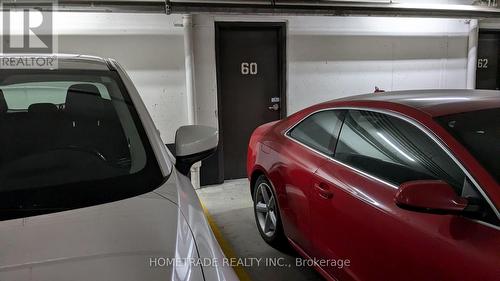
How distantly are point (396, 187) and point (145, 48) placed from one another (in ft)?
12.7

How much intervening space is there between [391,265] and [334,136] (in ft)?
3.14

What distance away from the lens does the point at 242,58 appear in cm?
554

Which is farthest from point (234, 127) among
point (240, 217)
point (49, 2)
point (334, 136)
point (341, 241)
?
point (341, 241)

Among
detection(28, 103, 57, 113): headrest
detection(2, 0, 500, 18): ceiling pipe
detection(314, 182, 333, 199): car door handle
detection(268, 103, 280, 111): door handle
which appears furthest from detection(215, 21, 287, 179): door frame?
detection(28, 103, 57, 113): headrest

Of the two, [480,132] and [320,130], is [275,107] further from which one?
[480,132]

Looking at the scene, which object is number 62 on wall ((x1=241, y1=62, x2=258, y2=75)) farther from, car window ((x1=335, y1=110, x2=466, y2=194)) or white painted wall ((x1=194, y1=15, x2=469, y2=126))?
car window ((x1=335, y1=110, x2=466, y2=194))

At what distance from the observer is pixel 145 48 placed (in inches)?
196

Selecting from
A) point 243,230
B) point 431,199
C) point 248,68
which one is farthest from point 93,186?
point 248,68

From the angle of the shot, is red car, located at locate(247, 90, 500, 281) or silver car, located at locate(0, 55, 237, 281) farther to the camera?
red car, located at locate(247, 90, 500, 281)

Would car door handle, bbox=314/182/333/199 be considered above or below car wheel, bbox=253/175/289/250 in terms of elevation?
above

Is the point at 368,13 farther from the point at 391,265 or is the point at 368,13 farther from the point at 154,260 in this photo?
the point at 154,260

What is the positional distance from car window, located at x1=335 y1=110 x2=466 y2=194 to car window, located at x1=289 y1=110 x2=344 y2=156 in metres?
0.08

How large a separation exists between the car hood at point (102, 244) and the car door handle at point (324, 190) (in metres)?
1.19

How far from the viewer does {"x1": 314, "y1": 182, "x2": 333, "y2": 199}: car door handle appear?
7.45ft
